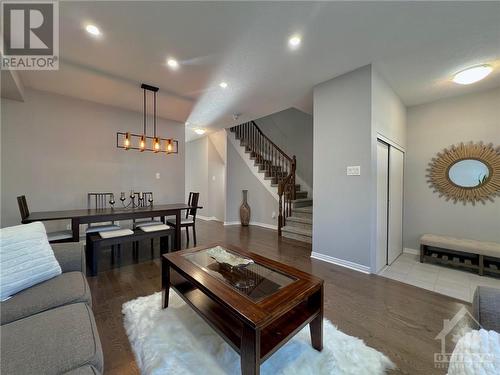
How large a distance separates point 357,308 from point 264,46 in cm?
289

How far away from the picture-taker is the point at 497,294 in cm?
105

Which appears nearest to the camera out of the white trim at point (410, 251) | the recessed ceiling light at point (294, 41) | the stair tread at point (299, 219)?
the recessed ceiling light at point (294, 41)

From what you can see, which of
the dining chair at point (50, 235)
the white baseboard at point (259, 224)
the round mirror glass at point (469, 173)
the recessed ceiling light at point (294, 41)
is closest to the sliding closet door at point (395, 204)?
the round mirror glass at point (469, 173)

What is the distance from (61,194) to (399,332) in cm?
511

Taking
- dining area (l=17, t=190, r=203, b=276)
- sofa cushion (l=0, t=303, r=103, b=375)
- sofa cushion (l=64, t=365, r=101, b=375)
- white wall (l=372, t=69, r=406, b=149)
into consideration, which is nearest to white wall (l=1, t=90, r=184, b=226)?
dining area (l=17, t=190, r=203, b=276)

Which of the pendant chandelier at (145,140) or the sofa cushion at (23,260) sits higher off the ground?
the pendant chandelier at (145,140)

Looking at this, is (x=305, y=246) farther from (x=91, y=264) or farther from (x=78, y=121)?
(x=78, y=121)

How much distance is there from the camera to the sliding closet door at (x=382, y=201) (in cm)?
278

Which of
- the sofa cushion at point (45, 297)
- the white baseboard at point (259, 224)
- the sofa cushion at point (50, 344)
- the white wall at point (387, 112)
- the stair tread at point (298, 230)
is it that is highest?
the white wall at point (387, 112)

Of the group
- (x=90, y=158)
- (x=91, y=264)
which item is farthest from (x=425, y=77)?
(x=90, y=158)
